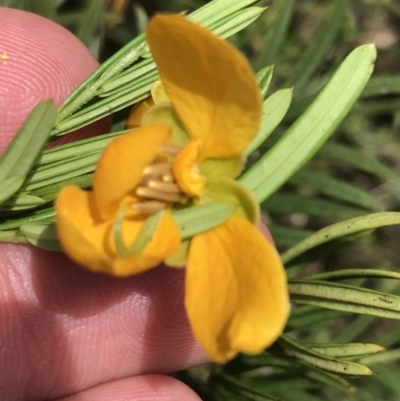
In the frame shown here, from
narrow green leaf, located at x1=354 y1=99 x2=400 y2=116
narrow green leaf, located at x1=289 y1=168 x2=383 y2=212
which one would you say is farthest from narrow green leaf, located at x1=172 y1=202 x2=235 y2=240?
narrow green leaf, located at x1=354 y1=99 x2=400 y2=116

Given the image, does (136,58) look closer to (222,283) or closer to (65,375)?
(222,283)

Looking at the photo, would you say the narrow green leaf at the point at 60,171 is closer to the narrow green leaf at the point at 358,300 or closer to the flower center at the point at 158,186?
the flower center at the point at 158,186

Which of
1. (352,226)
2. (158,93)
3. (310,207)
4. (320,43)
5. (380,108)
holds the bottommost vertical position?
(310,207)

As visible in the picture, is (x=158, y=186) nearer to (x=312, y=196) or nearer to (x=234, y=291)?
(x=234, y=291)

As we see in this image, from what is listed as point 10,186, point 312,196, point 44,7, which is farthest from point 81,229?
point 312,196

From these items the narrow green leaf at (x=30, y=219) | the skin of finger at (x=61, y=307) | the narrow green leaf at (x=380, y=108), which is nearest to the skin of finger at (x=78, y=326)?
the skin of finger at (x=61, y=307)
